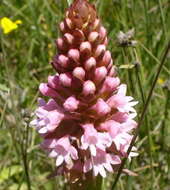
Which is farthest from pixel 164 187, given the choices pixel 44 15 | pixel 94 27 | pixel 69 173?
pixel 44 15

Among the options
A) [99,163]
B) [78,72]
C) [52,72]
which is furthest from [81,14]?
[52,72]

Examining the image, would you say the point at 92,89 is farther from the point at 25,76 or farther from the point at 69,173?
the point at 25,76

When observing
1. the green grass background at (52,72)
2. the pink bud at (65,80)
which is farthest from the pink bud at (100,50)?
the green grass background at (52,72)

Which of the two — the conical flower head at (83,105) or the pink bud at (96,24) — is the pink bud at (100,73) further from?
the pink bud at (96,24)

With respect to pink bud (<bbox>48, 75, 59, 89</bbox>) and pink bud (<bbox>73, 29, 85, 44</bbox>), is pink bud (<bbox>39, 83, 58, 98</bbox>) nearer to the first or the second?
pink bud (<bbox>48, 75, 59, 89</bbox>)

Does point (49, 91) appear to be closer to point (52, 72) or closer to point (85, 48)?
point (85, 48)

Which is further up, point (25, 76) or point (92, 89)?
point (25, 76)
